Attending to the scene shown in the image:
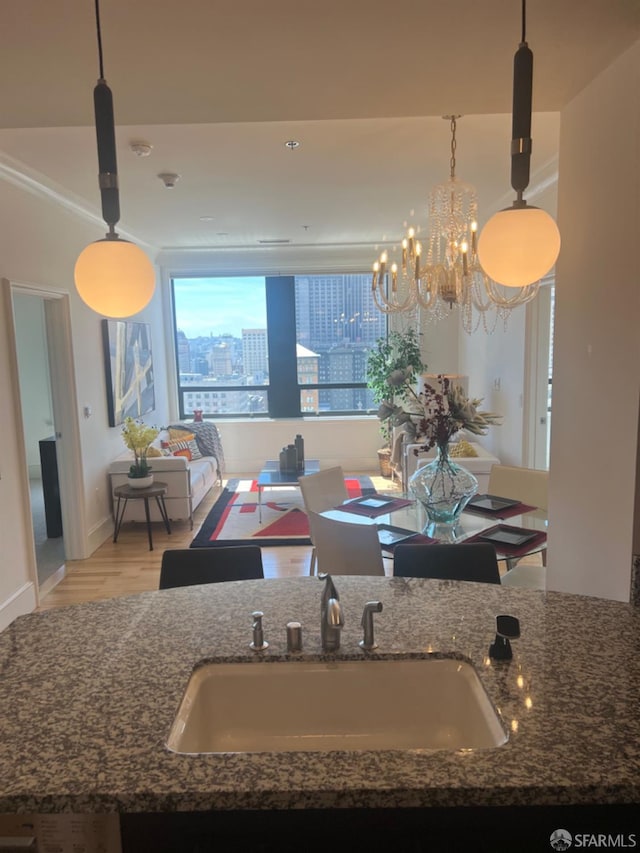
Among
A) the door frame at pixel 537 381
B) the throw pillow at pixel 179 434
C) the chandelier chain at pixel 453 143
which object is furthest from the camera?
the throw pillow at pixel 179 434

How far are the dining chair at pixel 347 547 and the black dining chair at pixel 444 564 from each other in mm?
585

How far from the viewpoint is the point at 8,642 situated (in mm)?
1522

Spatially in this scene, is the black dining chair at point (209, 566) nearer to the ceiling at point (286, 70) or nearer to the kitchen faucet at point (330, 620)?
the kitchen faucet at point (330, 620)

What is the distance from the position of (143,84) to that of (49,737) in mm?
2002

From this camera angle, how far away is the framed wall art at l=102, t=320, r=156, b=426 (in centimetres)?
546

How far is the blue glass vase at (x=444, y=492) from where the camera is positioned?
9.77 ft

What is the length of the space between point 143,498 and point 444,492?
9.86 ft

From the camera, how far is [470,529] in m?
2.99

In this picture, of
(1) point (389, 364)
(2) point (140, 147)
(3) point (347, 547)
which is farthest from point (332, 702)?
(1) point (389, 364)

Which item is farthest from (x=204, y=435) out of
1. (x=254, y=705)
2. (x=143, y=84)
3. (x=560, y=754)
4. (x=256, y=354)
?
(x=560, y=754)

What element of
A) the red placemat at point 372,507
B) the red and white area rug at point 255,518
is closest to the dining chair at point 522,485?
the red placemat at point 372,507

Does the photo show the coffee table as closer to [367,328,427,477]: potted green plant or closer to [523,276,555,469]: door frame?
[367,328,427,477]: potted green plant

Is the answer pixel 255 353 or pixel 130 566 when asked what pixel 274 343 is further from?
pixel 130 566

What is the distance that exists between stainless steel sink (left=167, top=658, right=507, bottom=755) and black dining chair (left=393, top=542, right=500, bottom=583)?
72 cm
